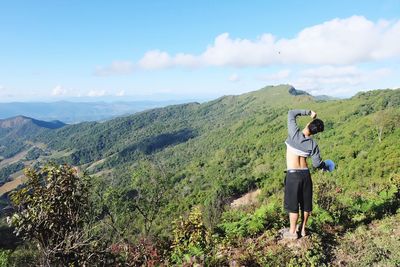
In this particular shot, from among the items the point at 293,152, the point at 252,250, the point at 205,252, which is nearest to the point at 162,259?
the point at 205,252

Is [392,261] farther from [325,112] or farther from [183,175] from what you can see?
[325,112]

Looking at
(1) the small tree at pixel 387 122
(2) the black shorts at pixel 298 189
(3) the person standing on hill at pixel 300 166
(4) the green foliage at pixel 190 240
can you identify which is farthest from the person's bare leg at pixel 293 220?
(1) the small tree at pixel 387 122

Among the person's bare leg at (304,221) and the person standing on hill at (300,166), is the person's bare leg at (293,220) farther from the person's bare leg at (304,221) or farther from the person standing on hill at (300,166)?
the person's bare leg at (304,221)

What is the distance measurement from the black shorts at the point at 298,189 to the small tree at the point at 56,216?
4067 millimetres

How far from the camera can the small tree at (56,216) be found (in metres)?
6.73

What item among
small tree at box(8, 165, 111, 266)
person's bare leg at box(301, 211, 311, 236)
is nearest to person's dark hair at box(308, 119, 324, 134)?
person's bare leg at box(301, 211, 311, 236)

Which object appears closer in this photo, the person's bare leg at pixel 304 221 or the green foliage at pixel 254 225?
the person's bare leg at pixel 304 221

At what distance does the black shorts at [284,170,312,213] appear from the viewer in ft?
25.2

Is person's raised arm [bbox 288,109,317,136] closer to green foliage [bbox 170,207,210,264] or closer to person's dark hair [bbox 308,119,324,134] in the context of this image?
person's dark hair [bbox 308,119,324,134]

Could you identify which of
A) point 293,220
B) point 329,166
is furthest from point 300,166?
point 293,220

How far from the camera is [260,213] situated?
10438 millimetres

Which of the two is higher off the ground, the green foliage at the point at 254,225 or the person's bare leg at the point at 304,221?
the person's bare leg at the point at 304,221

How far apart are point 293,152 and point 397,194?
590cm

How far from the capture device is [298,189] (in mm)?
7684
